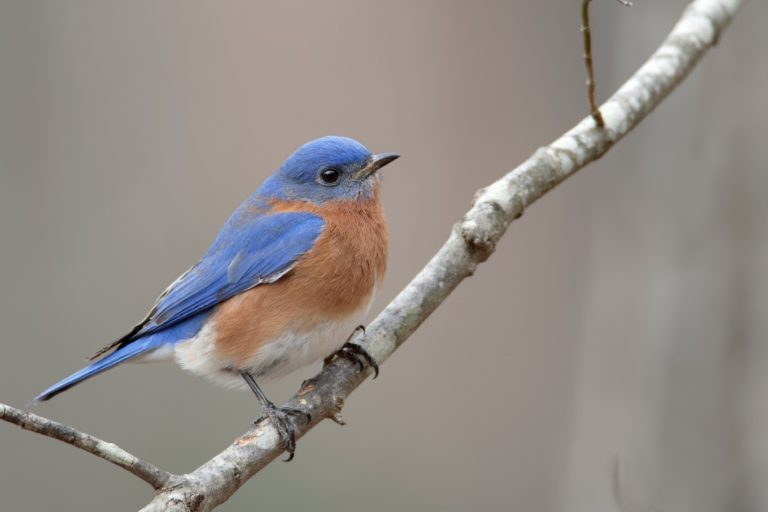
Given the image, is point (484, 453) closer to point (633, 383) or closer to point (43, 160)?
point (633, 383)

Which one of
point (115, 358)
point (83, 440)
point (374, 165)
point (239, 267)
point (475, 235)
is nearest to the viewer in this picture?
point (83, 440)

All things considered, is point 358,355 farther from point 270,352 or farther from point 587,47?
Answer: point 587,47

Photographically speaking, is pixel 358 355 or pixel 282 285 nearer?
pixel 358 355

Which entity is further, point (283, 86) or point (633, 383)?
point (283, 86)

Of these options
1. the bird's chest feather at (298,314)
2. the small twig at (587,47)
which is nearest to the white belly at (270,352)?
the bird's chest feather at (298,314)

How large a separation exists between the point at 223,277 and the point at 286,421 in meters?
1.00

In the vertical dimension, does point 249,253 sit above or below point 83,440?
above

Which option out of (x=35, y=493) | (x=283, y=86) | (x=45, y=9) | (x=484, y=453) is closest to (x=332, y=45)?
(x=283, y=86)

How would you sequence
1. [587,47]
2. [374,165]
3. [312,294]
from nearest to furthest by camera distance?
1. [587,47]
2. [312,294]
3. [374,165]

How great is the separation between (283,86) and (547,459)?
3.45 metres

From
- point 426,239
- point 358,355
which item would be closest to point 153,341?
point 358,355

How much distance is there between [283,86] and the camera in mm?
6961

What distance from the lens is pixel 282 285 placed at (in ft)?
12.8

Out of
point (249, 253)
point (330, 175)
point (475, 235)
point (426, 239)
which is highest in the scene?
point (426, 239)
